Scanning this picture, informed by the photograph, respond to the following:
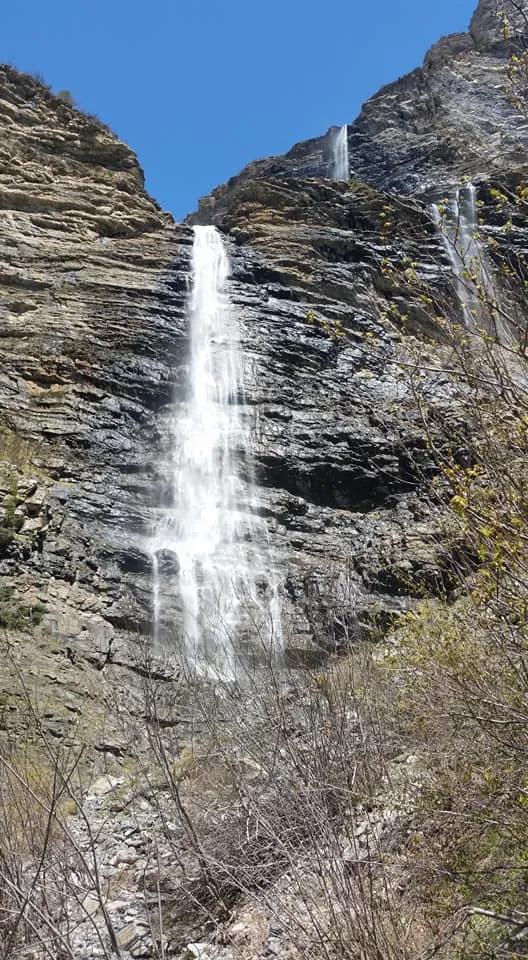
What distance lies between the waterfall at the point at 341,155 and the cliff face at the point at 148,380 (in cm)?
1248

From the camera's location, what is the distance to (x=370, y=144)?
41.9 meters

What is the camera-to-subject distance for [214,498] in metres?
18.9

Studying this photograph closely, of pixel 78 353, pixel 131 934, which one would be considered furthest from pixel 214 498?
pixel 131 934

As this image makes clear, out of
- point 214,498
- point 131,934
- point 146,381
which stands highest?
point 146,381

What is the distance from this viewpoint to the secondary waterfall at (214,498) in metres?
15.8

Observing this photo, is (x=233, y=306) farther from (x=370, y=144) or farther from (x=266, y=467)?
(x=370, y=144)

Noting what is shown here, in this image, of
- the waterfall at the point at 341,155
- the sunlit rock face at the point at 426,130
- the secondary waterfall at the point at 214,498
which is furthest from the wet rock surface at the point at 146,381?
the waterfall at the point at 341,155

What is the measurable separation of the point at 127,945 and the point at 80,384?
16.5 m

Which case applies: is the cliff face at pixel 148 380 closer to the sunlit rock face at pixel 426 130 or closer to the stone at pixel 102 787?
the stone at pixel 102 787

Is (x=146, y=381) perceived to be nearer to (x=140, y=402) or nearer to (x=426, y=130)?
(x=140, y=402)

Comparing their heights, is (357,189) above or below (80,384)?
above

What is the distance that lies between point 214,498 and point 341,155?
32.4 meters

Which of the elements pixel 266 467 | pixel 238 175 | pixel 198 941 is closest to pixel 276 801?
pixel 198 941

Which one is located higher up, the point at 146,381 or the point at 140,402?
the point at 146,381
